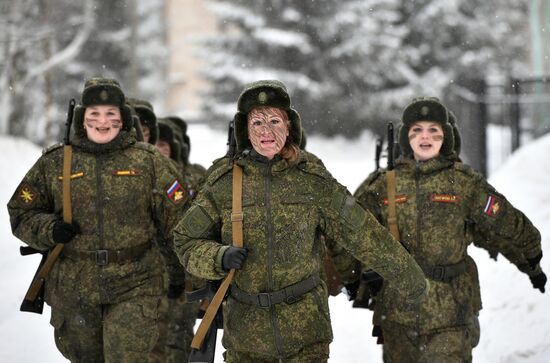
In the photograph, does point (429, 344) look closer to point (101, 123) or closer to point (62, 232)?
point (62, 232)

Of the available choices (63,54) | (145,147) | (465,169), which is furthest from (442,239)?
(63,54)

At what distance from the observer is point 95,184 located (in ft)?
16.8

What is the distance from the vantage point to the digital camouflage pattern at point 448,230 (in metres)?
5.23

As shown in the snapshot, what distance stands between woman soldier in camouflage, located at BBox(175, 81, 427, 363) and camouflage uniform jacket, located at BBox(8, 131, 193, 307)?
43.2 inches

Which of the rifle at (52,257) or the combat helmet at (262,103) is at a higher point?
the combat helmet at (262,103)

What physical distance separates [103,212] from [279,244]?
1.57 meters

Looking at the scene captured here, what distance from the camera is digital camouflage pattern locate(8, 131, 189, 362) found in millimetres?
5055

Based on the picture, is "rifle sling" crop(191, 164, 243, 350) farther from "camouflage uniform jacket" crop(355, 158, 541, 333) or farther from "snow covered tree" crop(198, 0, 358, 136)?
"snow covered tree" crop(198, 0, 358, 136)

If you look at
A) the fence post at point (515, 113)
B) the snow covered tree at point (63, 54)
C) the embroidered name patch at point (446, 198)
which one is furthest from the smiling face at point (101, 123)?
the snow covered tree at point (63, 54)

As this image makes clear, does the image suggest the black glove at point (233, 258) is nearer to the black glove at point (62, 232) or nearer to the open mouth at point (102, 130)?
the black glove at point (62, 232)

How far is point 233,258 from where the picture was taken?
3811 mm

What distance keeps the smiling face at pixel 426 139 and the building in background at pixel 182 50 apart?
3935cm

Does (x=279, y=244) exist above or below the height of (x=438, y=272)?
above

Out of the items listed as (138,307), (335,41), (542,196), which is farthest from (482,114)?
(138,307)
